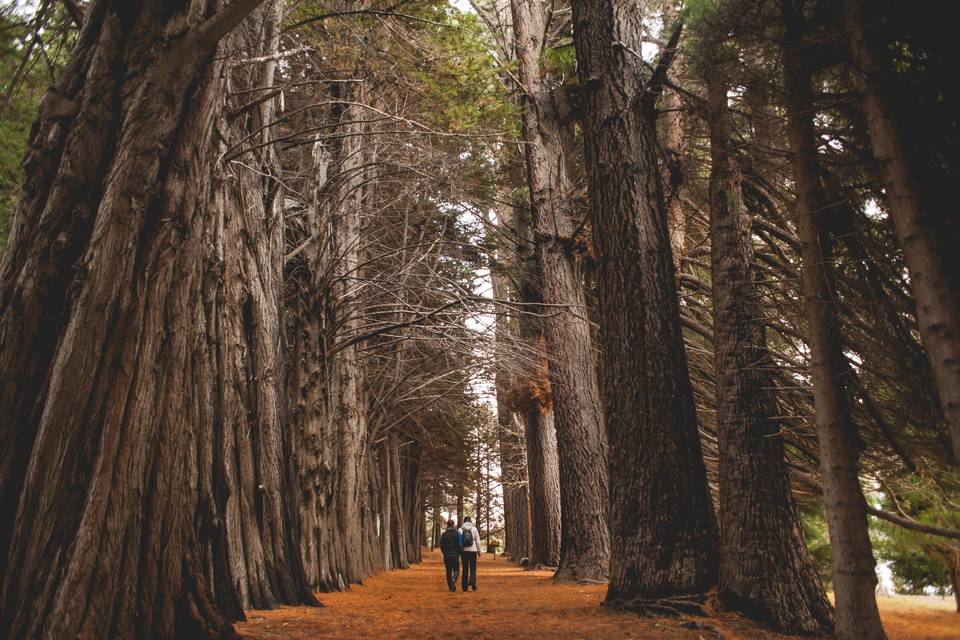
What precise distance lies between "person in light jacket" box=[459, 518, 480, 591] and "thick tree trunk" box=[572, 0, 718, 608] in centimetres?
648

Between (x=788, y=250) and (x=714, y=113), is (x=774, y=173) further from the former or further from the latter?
(x=788, y=250)

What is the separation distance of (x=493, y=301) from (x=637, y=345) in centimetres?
246

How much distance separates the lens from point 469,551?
513 inches

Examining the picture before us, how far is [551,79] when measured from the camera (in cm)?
1401

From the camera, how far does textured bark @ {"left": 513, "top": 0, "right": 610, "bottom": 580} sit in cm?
1116

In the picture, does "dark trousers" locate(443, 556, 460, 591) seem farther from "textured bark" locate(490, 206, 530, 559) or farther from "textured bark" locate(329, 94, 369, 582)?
"textured bark" locate(490, 206, 530, 559)

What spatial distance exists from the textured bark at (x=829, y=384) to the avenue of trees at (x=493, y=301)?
0.02 metres

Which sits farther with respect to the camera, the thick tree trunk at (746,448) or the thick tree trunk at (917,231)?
the thick tree trunk at (746,448)

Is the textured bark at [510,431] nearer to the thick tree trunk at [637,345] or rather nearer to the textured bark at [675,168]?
the textured bark at [675,168]

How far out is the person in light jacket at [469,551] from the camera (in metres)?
12.9

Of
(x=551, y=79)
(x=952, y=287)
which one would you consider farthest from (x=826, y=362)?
(x=551, y=79)

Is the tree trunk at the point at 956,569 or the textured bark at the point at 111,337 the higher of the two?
the textured bark at the point at 111,337

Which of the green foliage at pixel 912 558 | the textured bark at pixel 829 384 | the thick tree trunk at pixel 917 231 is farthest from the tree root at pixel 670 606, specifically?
the green foliage at pixel 912 558

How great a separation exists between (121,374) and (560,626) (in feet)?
14.2
